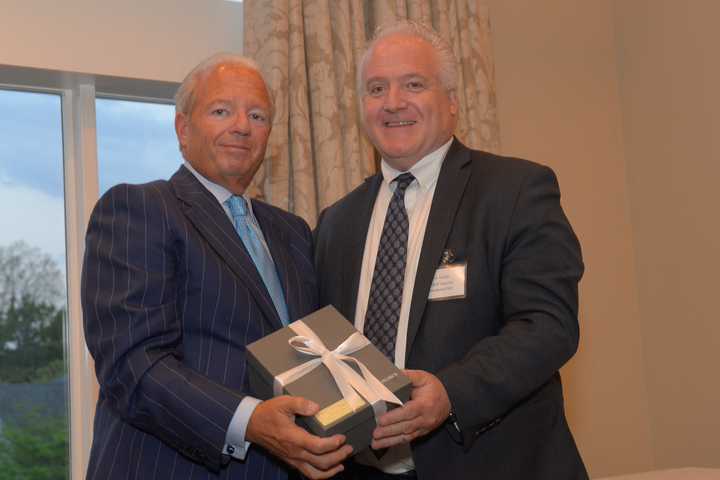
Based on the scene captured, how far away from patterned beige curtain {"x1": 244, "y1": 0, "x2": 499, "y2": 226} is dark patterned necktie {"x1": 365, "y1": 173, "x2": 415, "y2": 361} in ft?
3.83

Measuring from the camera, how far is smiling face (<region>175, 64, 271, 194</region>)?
2412mm

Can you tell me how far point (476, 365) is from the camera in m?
2.06

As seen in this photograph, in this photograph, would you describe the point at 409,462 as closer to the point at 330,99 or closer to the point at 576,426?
the point at 330,99

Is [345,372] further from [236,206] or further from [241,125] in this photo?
[241,125]

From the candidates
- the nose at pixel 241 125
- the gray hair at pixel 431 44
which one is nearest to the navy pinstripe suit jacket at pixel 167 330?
the nose at pixel 241 125

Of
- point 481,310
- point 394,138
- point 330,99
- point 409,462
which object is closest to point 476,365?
point 481,310

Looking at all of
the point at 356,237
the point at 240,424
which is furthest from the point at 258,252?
the point at 240,424

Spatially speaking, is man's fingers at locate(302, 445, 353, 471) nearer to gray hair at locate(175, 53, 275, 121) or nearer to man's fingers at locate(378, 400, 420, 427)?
→ man's fingers at locate(378, 400, 420, 427)

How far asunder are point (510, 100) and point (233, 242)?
8.54 ft

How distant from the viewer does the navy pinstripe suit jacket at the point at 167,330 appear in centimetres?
198

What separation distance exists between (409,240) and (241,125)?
21.4 inches

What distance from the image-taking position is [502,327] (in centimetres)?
224

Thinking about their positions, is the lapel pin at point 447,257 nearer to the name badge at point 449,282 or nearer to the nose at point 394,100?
the name badge at point 449,282

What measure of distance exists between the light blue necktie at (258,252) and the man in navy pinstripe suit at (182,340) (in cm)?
2
